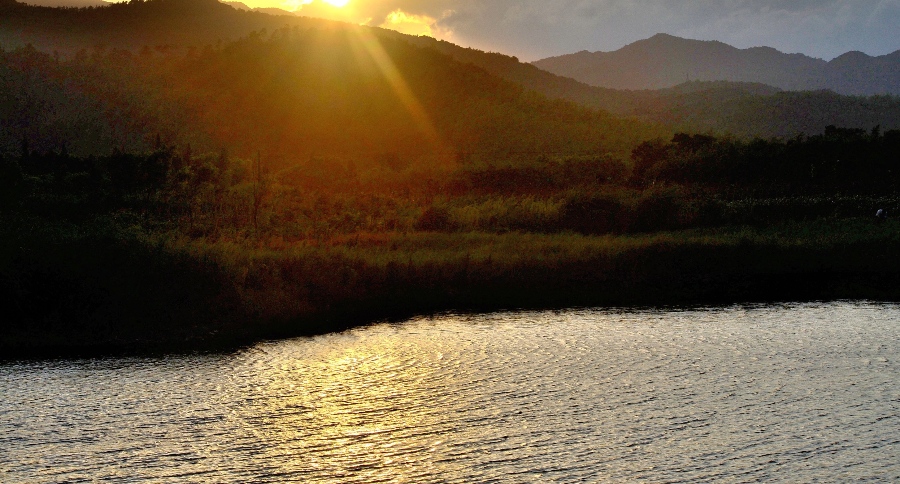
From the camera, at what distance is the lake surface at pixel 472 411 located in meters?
9.42

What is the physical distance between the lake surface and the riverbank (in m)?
1.67

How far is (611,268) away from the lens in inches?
945

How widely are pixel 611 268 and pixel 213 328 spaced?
12.4 metres

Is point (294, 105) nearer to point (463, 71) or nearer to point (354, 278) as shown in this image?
point (463, 71)

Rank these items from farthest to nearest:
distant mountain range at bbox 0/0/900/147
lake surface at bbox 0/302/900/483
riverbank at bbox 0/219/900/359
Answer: distant mountain range at bbox 0/0/900/147 → riverbank at bbox 0/219/900/359 → lake surface at bbox 0/302/900/483

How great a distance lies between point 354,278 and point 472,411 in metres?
9.31

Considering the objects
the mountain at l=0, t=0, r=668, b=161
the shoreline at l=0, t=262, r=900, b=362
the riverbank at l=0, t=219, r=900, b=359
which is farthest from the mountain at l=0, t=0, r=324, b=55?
the shoreline at l=0, t=262, r=900, b=362

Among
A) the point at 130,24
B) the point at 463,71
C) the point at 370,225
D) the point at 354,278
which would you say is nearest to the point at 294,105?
the point at 463,71

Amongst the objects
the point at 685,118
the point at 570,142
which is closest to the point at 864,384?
the point at 570,142

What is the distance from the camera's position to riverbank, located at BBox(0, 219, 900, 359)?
1594cm

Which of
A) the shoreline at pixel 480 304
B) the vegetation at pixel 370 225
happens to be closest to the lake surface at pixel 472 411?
the shoreline at pixel 480 304

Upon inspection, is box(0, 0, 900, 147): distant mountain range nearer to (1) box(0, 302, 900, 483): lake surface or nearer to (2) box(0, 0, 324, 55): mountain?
(2) box(0, 0, 324, 55): mountain

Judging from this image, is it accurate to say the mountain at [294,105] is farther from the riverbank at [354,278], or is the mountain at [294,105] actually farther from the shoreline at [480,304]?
the shoreline at [480,304]

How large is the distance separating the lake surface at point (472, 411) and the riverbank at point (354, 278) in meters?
1.67
